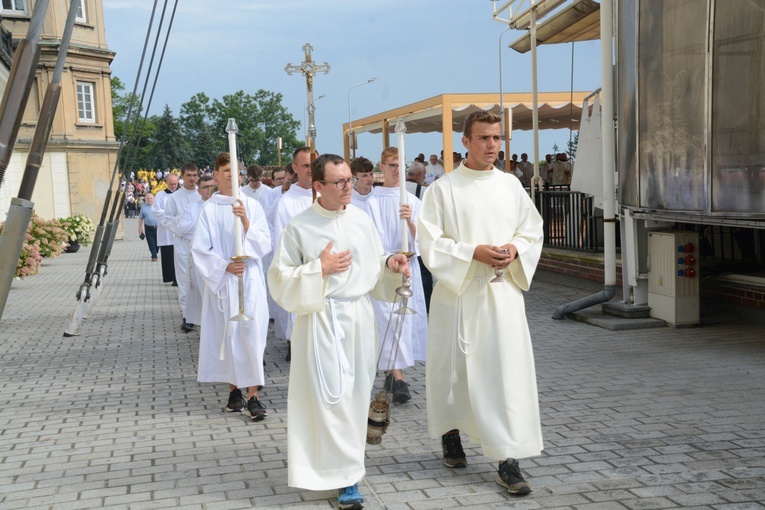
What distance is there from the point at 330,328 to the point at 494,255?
1021 mm

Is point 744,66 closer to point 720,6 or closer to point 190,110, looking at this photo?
point 720,6

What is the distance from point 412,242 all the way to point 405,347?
885 mm

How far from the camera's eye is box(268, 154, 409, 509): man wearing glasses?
16.4 ft

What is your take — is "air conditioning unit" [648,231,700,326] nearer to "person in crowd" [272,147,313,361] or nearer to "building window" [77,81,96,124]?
"person in crowd" [272,147,313,361]

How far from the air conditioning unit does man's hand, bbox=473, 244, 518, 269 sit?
18.9 feet

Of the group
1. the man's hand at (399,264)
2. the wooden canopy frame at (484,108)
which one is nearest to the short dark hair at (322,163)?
the man's hand at (399,264)

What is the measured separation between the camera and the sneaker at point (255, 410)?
707 cm

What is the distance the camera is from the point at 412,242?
25.2 ft

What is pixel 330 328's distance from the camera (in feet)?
16.9

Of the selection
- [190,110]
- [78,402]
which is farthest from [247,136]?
[78,402]

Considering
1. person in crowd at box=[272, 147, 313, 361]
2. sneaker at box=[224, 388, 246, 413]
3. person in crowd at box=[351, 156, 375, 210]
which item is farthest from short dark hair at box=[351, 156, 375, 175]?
sneaker at box=[224, 388, 246, 413]

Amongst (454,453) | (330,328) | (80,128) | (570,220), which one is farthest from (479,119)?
(80,128)

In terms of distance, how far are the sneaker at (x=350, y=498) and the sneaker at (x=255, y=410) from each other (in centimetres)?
217

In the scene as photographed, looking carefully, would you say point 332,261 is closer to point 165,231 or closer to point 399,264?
point 399,264
